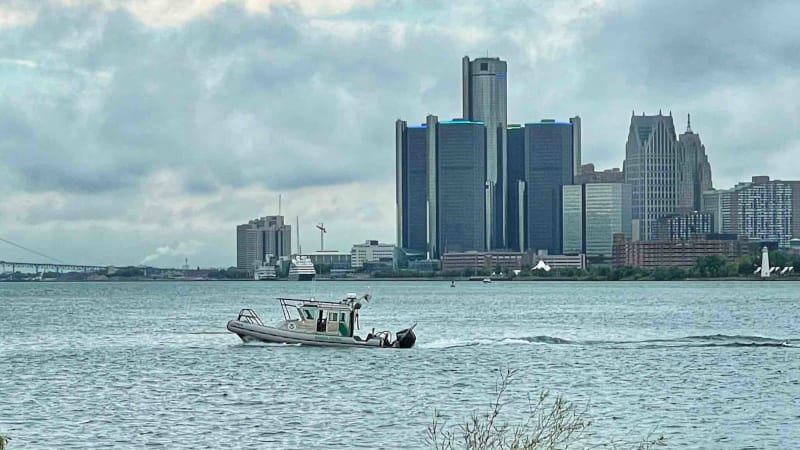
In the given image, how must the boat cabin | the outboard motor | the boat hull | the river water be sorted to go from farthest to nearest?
the outboard motor < the boat cabin < the boat hull < the river water

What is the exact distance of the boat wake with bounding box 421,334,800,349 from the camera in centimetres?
8319

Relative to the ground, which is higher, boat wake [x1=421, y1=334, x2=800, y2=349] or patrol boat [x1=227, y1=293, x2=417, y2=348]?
patrol boat [x1=227, y1=293, x2=417, y2=348]

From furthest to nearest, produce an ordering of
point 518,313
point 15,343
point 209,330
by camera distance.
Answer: point 518,313 < point 209,330 < point 15,343

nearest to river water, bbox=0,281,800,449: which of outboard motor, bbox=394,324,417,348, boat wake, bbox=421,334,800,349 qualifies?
boat wake, bbox=421,334,800,349

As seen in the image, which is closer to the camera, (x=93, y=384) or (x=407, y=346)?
(x=93, y=384)

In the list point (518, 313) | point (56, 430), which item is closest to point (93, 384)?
point (56, 430)

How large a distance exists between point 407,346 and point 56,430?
34.1 metres

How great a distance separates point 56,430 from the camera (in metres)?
46.1

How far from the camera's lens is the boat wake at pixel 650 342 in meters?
83.2

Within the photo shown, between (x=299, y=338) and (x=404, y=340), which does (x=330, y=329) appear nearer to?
(x=299, y=338)

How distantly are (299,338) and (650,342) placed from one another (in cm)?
2207

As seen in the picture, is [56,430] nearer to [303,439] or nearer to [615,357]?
[303,439]

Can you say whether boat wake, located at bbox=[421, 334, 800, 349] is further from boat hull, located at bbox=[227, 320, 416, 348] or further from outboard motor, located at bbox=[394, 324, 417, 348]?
boat hull, located at bbox=[227, 320, 416, 348]

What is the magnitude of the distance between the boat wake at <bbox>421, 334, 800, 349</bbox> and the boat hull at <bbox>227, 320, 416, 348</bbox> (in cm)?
589
